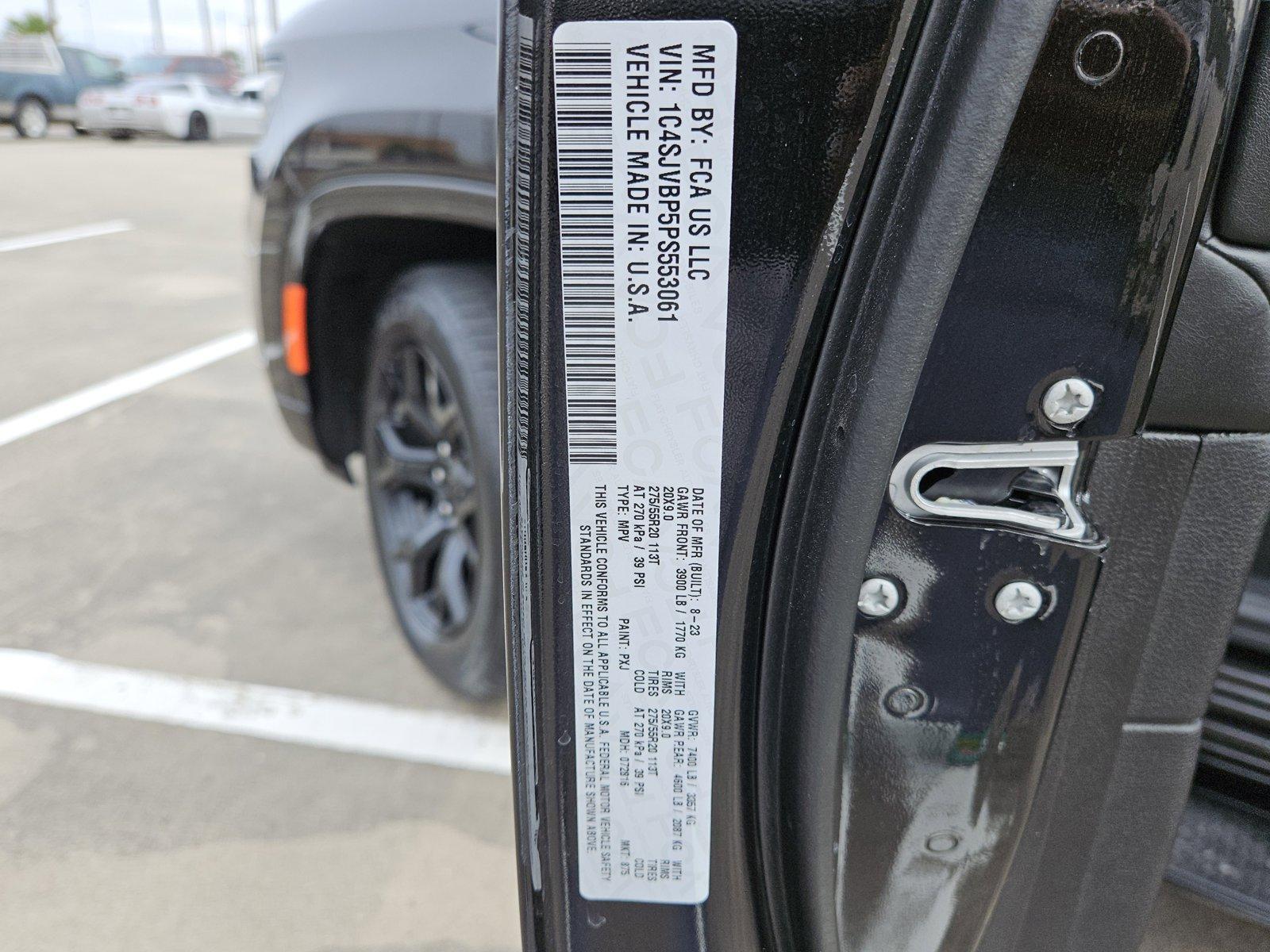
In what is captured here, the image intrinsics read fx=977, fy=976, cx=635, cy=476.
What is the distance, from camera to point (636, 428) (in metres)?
0.63

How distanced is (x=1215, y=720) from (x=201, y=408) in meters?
3.43

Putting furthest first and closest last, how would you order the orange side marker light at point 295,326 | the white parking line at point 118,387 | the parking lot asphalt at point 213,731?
the white parking line at point 118,387, the orange side marker light at point 295,326, the parking lot asphalt at point 213,731

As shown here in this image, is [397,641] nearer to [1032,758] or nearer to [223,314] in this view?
[1032,758]

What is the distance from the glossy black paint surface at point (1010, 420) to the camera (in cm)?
56

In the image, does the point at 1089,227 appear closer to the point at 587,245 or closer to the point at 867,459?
the point at 867,459

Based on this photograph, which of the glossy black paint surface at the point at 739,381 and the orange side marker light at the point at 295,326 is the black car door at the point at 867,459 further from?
the orange side marker light at the point at 295,326

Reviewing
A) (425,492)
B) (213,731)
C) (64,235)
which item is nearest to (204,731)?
Result: (213,731)

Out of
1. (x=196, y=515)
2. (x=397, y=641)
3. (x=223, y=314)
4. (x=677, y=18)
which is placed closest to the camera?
(x=677, y=18)

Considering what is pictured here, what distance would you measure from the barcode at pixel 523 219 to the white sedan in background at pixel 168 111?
43.7 feet

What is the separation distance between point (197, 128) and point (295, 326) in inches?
574

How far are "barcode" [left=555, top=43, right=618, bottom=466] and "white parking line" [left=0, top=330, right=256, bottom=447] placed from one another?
3.27m

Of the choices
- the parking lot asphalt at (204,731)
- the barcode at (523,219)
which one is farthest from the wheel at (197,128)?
the barcode at (523,219)

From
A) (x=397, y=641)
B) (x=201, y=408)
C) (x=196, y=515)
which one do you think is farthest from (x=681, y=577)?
(x=201, y=408)

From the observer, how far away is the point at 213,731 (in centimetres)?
193
